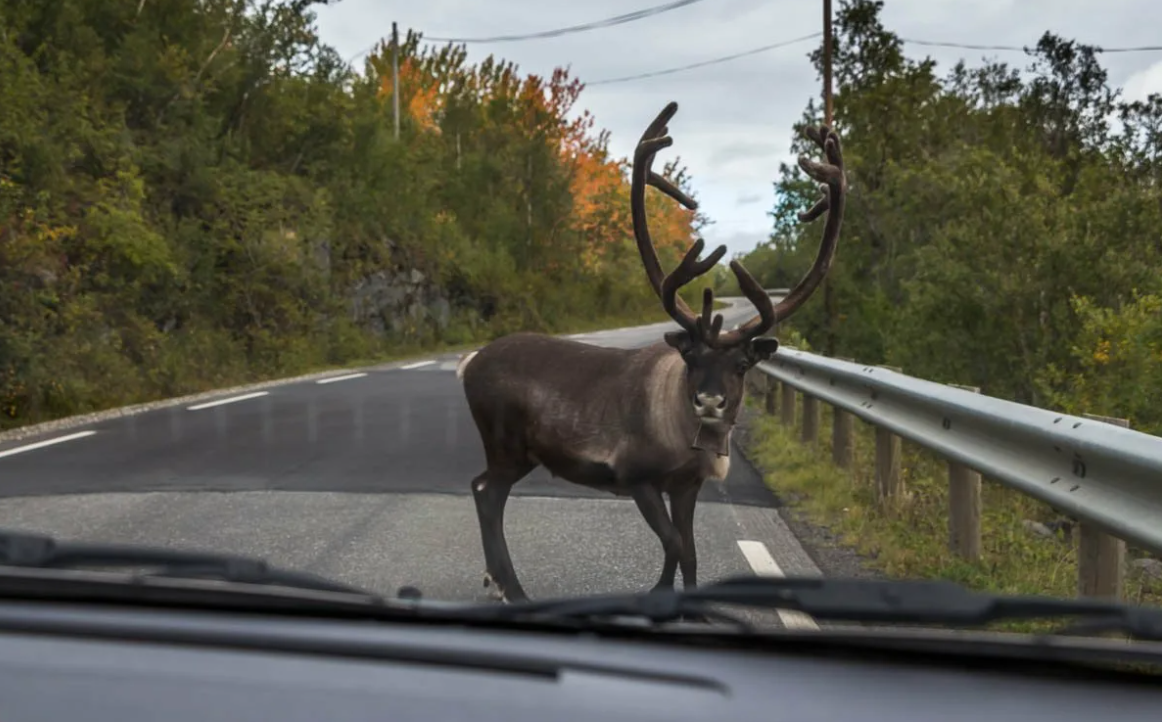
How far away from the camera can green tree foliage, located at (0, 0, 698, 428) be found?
15938 mm

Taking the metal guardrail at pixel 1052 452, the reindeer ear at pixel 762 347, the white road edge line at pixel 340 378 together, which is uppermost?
the reindeer ear at pixel 762 347

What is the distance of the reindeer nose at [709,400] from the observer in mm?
4727

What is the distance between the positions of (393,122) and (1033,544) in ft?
107

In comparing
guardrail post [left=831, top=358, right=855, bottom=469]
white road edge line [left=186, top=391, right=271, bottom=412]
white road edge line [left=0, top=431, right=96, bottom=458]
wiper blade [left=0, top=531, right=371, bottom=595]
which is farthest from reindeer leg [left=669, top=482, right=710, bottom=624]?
white road edge line [left=186, top=391, right=271, bottom=412]

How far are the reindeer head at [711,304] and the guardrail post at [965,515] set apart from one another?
1.28m

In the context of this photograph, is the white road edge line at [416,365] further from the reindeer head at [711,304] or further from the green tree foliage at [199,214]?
the reindeer head at [711,304]

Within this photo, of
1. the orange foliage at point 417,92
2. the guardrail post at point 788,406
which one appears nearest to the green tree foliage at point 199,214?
the orange foliage at point 417,92

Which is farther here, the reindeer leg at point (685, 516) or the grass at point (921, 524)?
the grass at point (921, 524)

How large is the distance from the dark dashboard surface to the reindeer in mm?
3070

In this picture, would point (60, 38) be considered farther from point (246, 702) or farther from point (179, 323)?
point (246, 702)

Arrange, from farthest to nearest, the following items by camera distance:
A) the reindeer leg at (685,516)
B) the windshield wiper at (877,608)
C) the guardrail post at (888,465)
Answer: the guardrail post at (888,465)
the reindeer leg at (685,516)
the windshield wiper at (877,608)

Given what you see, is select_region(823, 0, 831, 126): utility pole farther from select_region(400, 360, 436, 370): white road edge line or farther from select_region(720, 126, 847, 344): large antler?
select_region(720, 126, 847, 344): large antler

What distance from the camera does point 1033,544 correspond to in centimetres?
648

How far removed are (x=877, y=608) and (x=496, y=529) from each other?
12.2ft
